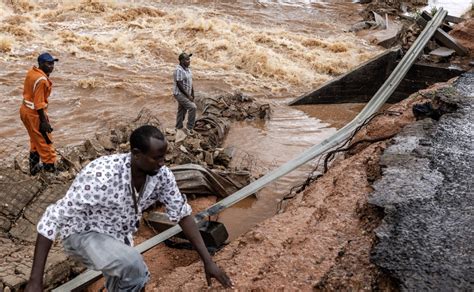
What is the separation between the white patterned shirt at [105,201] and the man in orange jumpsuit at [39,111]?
362 centimetres

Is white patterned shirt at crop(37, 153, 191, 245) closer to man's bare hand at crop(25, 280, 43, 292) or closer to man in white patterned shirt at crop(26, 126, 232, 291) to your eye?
man in white patterned shirt at crop(26, 126, 232, 291)

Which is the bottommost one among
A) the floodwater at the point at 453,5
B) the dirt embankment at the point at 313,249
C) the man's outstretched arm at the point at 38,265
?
the dirt embankment at the point at 313,249

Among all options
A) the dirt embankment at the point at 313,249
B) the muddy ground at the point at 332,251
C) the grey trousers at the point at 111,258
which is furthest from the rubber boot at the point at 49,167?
the grey trousers at the point at 111,258

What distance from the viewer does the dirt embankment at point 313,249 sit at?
10.8ft

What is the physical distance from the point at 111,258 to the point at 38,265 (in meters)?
0.40

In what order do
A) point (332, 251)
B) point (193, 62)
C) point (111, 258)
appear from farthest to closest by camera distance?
point (193, 62), point (332, 251), point (111, 258)

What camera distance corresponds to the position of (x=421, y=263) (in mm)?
3225

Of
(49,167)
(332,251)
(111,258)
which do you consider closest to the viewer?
(111,258)

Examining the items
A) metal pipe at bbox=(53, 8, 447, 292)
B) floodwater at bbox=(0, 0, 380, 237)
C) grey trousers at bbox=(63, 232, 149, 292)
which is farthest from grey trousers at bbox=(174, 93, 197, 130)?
grey trousers at bbox=(63, 232, 149, 292)

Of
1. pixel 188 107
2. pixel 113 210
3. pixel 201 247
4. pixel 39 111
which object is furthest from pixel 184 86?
pixel 113 210

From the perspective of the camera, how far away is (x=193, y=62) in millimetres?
14242

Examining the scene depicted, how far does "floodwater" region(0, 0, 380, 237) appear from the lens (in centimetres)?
912

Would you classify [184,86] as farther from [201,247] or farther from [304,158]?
[201,247]

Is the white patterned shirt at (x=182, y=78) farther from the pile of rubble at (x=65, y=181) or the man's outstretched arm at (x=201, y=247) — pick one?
the man's outstretched arm at (x=201, y=247)
